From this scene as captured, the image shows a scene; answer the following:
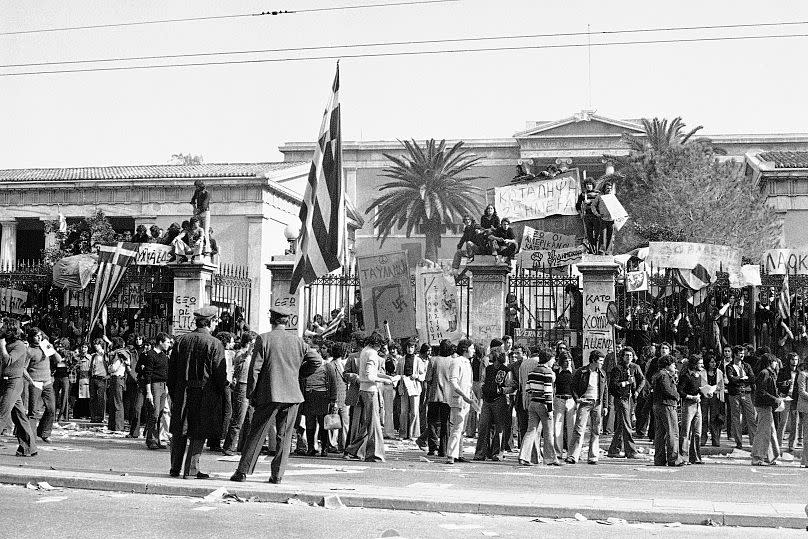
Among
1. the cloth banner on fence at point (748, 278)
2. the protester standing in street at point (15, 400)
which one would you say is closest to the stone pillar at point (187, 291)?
the protester standing in street at point (15, 400)

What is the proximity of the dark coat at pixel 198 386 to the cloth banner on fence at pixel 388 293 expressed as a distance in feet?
33.2

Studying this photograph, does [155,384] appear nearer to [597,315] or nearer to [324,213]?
[324,213]

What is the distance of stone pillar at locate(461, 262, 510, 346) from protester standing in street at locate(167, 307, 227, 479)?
9872 millimetres

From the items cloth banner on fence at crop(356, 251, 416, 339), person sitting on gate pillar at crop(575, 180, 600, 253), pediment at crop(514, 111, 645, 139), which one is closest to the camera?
person sitting on gate pillar at crop(575, 180, 600, 253)

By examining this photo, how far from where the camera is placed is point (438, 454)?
1476 cm

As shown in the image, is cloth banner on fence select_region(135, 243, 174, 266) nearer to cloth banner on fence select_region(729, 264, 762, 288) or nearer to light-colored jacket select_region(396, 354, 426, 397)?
light-colored jacket select_region(396, 354, 426, 397)

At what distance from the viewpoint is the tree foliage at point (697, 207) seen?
4081 centimetres

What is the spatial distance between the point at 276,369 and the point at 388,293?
34.9 ft

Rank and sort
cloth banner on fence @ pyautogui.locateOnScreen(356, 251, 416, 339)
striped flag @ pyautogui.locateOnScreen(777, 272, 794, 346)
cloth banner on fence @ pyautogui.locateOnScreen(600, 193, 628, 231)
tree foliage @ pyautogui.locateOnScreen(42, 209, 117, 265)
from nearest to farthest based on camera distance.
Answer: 1. cloth banner on fence @ pyautogui.locateOnScreen(600, 193, 628, 231)
2. striped flag @ pyautogui.locateOnScreen(777, 272, 794, 346)
3. cloth banner on fence @ pyautogui.locateOnScreen(356, 251, 416, 339)
4. tree foliage @ pyautogui.locateOnScreen(42, 209, 117, 265)

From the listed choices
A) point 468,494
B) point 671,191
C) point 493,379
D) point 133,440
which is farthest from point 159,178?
point 468,494

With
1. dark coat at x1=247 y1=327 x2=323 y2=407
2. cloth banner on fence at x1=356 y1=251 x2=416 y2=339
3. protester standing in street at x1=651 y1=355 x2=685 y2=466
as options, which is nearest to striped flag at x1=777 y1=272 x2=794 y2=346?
protester standing in street at x1=651 y1=355 x2=685 y2=466

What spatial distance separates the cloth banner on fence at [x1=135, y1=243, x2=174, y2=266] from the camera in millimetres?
22297

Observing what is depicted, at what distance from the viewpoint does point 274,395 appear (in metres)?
10.3

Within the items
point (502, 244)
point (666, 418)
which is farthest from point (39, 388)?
point (502, 244)
